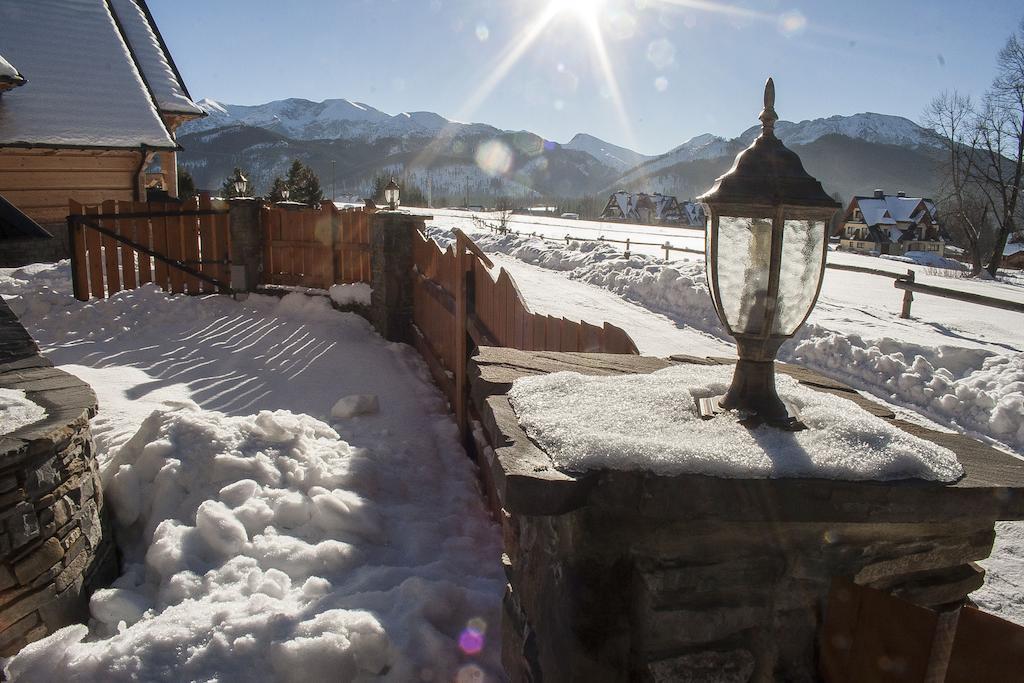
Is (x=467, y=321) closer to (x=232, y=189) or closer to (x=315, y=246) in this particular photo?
(x=315, y=246)

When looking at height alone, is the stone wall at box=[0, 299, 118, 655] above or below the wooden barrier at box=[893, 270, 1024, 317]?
below

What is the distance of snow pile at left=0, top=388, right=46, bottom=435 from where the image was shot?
3580 millimetres

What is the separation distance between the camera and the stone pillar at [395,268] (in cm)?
927

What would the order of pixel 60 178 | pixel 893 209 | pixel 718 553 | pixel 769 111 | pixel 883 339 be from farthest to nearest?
pixel 893 209, pixel 60 178, pixel 883 339, pixel 769 111, pixel 718 553

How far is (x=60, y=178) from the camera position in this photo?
14.5m

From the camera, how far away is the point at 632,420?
1.90m

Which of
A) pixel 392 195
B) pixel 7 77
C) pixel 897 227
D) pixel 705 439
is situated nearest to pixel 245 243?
pixel 7 77

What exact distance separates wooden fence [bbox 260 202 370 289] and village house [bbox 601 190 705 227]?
76.7 meters

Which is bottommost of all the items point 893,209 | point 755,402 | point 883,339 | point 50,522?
point 50,522

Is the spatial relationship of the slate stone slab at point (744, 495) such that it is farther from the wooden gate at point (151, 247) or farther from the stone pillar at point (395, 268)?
the wooden gate at point (151, 247)

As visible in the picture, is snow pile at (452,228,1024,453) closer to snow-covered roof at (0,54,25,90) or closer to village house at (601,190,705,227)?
snow-covered roof at (0,54,25,90)

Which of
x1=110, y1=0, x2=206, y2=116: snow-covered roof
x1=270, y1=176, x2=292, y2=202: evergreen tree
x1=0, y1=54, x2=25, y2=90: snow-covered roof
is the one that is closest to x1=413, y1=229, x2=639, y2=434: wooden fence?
x1=0, y1=54, x2=25, y2=90: snow-covered roof

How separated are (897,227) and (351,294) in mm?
59525

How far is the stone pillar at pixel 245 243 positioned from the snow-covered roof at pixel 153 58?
9958 millimetres
